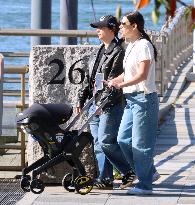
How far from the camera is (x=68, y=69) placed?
9.74 meters

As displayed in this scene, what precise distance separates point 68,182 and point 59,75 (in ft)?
3.70

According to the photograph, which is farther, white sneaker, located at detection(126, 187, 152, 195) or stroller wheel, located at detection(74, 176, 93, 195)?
white sneaker, located at detection(126, 187, 152, 195)

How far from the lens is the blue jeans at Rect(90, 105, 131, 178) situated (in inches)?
356

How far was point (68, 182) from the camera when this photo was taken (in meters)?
9.27

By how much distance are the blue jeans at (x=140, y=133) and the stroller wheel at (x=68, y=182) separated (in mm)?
563

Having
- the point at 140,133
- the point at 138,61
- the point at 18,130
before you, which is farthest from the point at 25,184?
the point at 18,130

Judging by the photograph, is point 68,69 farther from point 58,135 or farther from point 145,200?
point 145,200

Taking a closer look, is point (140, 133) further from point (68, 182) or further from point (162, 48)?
point (162, 48)

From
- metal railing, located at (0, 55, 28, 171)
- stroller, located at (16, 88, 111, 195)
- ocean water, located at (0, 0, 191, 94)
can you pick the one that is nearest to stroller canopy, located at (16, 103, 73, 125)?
stroller, located at (16, 88, 111, 195)

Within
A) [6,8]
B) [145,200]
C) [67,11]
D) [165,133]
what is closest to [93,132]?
[145,200]

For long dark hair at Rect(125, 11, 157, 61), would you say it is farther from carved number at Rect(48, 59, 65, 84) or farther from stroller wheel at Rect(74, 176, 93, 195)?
stroller wheel at Rect(74, 176, 93, 195)

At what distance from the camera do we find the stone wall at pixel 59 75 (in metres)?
9.73

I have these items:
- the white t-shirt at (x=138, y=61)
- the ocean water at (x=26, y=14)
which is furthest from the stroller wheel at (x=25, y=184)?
the ocean water at (x=26, y=14)

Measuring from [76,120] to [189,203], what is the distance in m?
1.27
